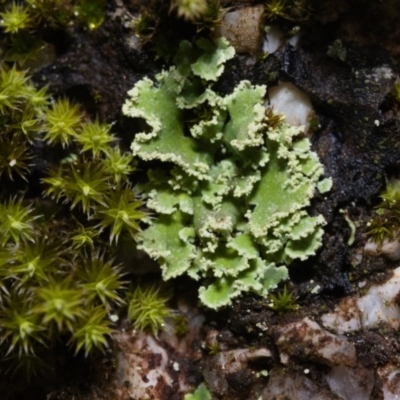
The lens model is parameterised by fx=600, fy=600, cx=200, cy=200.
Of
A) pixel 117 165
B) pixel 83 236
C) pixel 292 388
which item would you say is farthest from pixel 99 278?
pixel 292 388

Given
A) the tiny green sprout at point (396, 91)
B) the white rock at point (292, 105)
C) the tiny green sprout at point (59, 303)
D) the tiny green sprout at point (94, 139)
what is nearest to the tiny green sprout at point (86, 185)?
the tiny green sprout at point (94, 139)

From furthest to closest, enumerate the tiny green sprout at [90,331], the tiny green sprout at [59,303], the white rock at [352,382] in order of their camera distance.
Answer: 1. the white rock at [352,382]
2. the tiny green sprout at [90,331]
3. the tiny green sprout at [59,303]

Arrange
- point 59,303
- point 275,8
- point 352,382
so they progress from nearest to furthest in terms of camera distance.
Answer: point 59,303 < point 352,382 < point 275,8

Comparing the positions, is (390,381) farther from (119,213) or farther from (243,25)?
(243,25)

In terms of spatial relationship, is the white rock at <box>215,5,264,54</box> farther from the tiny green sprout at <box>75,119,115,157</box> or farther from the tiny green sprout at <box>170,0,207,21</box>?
the tiny green sprout at <box>75,119,115,157</box>

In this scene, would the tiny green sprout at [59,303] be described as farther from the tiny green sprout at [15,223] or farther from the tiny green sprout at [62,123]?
the tiny green sprout at [62,123]

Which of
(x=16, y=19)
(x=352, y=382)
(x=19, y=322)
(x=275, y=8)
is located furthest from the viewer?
(x=16, y=19)
